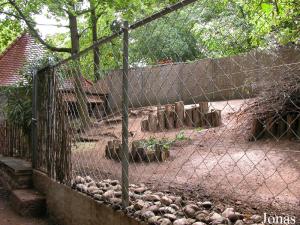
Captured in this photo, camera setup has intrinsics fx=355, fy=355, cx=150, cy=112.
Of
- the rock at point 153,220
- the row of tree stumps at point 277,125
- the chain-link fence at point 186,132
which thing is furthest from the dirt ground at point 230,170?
the rock at point 153,220

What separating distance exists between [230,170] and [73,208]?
1.78 meters

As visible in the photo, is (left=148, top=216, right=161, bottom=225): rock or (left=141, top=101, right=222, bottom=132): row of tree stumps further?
(left=141, top=101, right=222, bottom=132): row of tree stumps

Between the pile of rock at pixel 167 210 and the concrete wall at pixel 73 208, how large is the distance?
0.07m

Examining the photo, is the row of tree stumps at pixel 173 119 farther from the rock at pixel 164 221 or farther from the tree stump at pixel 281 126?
the rock at pixel 164 221

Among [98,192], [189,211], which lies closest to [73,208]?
[98,192]

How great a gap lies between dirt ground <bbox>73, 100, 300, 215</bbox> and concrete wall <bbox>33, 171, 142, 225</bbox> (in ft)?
1.34

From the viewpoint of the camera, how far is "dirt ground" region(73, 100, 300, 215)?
3.08 metres

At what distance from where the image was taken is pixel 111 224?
2.95m

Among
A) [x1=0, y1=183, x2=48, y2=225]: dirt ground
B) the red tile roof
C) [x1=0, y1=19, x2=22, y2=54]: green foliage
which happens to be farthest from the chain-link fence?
the red tile roof

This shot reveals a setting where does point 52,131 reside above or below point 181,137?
above

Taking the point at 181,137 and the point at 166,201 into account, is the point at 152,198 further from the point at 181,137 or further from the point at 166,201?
the point at 181,137

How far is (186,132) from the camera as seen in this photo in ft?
22.4

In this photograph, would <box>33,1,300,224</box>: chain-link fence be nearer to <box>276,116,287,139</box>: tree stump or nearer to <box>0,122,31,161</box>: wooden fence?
<box>276,116,287,139</box>: tree stump

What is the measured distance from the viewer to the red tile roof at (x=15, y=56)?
14.5 m
